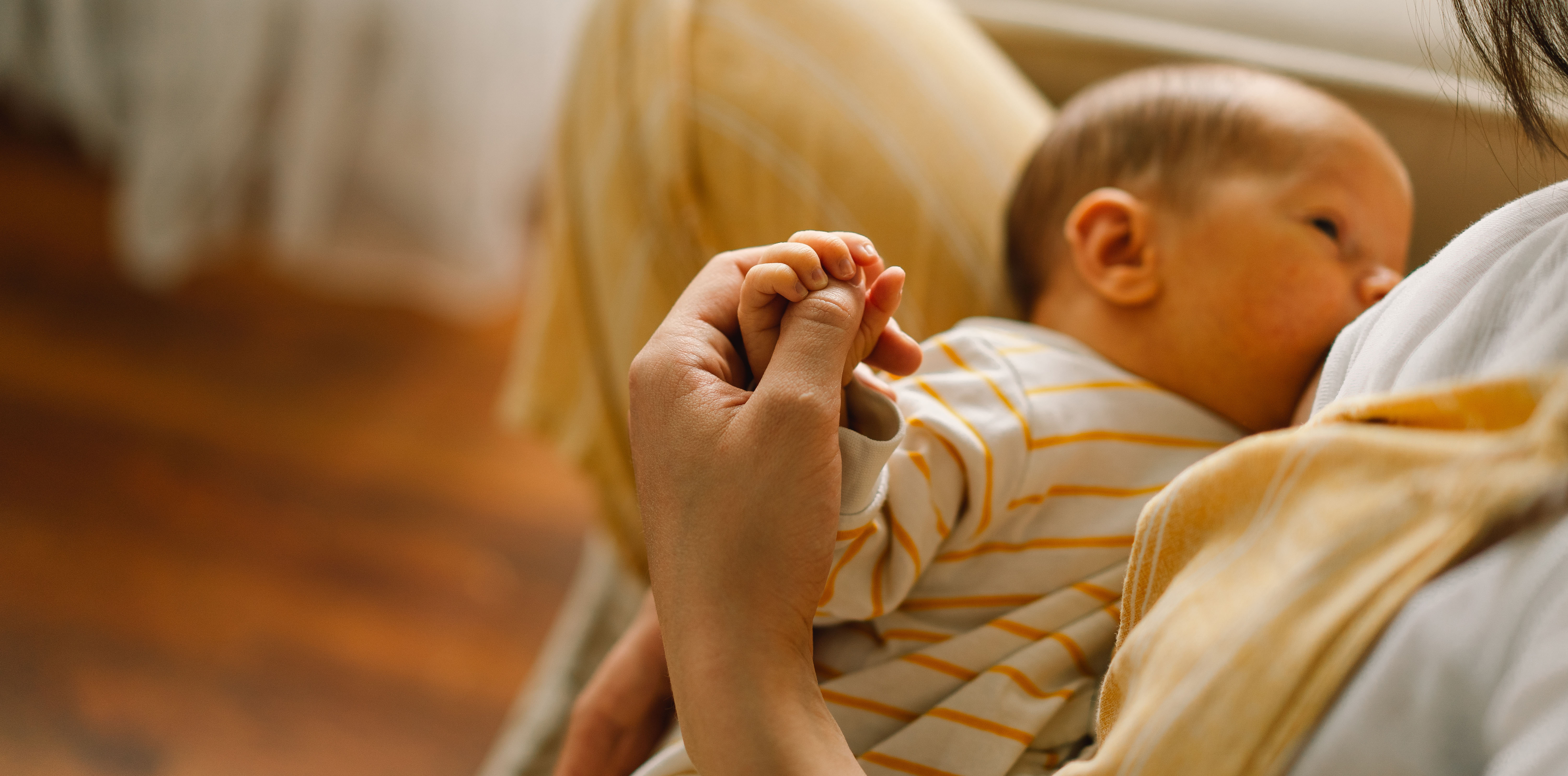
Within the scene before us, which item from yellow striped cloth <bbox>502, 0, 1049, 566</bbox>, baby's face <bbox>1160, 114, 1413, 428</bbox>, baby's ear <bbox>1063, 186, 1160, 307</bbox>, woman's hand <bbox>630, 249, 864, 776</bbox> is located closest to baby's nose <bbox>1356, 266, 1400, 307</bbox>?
baby's face <bbox>1160, 114, 1413, 428</bbox>

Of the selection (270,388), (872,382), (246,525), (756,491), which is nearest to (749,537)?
(756,491)

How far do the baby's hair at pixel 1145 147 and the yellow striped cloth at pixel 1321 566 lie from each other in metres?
0.35

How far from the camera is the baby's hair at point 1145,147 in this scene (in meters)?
0.70

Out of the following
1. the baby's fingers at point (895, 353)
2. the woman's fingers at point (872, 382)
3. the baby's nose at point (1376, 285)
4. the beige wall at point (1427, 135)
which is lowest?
the woman's fingers at point (872, 382)

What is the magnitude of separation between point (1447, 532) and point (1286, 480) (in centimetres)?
6

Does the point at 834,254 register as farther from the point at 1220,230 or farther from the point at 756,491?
the point at 1220,230

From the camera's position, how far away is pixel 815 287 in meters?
0.50

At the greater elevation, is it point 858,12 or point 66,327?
point 858,12

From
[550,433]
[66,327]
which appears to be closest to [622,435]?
[550,433]

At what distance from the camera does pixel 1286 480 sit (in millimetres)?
398

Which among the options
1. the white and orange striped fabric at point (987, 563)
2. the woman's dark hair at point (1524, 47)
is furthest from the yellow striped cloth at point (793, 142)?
the woman's dark hair at point (1524, 47)

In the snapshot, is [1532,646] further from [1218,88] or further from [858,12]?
[858,12]

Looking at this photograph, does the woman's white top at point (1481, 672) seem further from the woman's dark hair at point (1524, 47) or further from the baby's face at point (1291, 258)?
the baby's face at point (1291, 258)

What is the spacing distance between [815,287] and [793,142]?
0.33 meters
